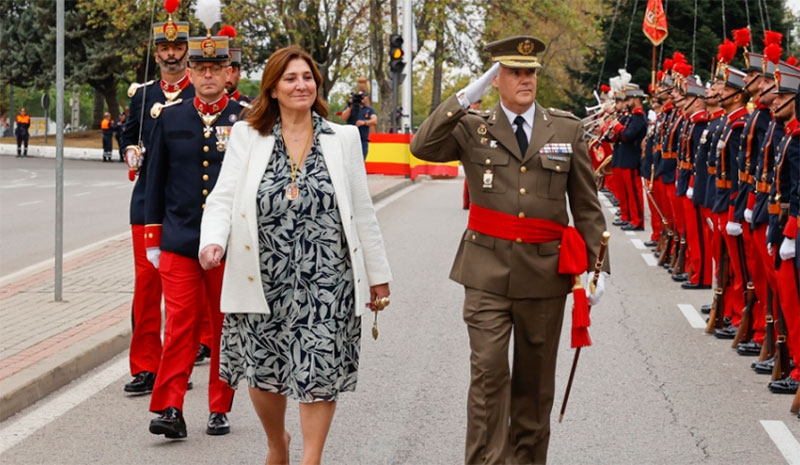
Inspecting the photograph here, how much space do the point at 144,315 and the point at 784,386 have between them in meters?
3.84

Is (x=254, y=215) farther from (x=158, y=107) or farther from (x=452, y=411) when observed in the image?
(x=452, y=411)

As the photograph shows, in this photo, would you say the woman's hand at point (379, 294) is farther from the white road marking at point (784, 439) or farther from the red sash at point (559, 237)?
the white road marking at point (784, 439)

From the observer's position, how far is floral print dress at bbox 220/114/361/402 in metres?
5.39

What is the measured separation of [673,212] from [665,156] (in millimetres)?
617

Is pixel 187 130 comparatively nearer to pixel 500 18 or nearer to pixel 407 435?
pixel 407 435

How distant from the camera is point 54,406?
766 cm

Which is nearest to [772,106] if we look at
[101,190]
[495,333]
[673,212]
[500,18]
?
[495,333]

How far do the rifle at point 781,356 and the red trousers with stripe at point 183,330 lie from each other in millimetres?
3490

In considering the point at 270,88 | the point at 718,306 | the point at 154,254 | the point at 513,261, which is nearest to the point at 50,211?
the point at 718,306

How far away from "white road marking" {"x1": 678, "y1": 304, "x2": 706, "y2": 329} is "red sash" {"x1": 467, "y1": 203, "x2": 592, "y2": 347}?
512cm

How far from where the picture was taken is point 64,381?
8.21 meters

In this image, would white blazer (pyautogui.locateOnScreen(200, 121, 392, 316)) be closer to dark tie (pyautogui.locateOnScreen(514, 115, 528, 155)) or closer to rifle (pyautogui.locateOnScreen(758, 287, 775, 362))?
dark tie (pyautogui.locateOnScreen(514, 115, 528, 155))

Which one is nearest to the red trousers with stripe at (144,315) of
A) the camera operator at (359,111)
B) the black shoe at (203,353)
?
the black shoe at (203,353)

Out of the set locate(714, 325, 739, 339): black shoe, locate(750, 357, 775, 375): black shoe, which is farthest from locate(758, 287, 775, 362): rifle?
locate(714, 325, 739, 339): black shoe
